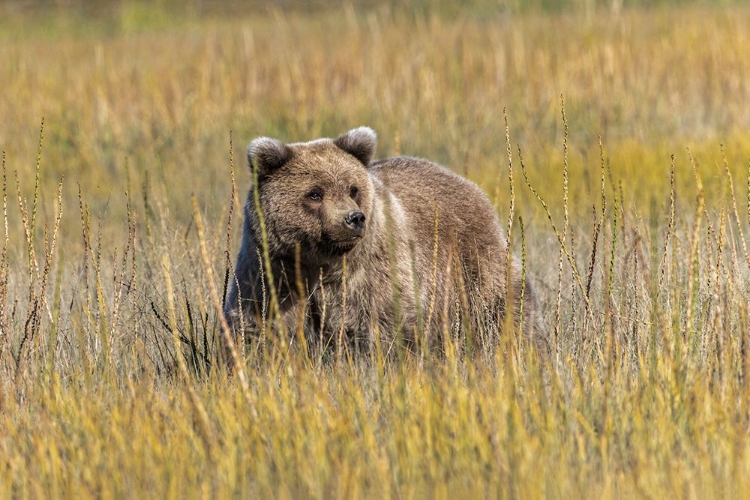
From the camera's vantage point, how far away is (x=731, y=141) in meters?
8.98

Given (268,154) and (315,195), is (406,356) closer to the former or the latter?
(315,195)

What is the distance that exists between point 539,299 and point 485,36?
25.9ft

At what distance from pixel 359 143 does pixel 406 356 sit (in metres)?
1.14

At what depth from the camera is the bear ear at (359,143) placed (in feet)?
16.2

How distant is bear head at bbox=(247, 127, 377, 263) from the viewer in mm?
4543

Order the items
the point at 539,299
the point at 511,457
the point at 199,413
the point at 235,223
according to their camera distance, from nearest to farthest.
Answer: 1. the point at 511,457
2. the point at 199,413
3. the point at 539,299
4. the point at 235,223

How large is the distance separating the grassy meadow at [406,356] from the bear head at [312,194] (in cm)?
23

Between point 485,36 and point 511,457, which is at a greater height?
point 485,36

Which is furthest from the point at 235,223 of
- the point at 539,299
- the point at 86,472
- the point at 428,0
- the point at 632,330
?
the point at 428,0

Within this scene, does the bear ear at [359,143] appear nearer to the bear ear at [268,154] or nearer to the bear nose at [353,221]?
the bear ear at [268,154]

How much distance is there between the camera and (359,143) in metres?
4.95

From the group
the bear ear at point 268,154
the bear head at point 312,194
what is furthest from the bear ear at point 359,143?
the bear ear at point 268,154

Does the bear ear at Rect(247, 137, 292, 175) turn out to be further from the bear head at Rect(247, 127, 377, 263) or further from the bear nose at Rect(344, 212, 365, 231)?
the bear nose at Rect(344, 212, 365, 231)

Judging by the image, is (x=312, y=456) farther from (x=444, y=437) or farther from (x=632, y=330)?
(x=632, y=330)
